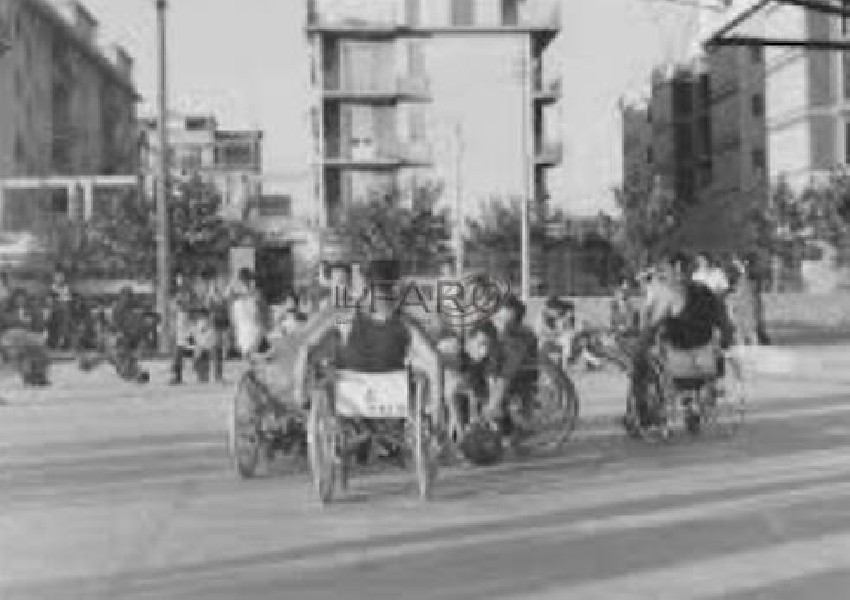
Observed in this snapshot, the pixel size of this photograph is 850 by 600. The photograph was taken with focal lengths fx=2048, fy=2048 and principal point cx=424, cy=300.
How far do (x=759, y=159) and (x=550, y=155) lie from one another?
944 centimetres

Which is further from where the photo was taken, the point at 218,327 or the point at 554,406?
the point at 218,327

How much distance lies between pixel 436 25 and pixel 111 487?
76.4 metres

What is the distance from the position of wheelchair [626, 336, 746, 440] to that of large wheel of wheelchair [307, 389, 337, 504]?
4.52m

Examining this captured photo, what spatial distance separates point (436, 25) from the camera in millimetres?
88062

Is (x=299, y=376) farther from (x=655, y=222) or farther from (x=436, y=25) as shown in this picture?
(x=436, y=25)

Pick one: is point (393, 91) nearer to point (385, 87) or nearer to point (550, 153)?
point (385, 87)

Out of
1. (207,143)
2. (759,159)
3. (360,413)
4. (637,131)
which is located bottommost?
(360,413)

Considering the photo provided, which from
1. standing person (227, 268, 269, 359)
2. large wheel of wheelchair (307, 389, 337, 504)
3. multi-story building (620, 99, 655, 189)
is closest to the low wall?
→ standing person (227, 268, 269, 359)

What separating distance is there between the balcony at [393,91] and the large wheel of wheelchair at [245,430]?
7359 cm

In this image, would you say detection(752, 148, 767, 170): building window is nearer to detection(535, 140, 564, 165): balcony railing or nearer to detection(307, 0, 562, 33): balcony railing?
detection(535, 140, 564, 165): balcony railing

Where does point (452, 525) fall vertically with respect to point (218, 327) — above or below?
below

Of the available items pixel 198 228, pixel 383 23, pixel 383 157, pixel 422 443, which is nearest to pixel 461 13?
pixel 383 23

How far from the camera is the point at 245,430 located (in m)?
13.4

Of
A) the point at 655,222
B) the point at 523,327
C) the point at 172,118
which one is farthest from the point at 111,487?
the point at 172,118
